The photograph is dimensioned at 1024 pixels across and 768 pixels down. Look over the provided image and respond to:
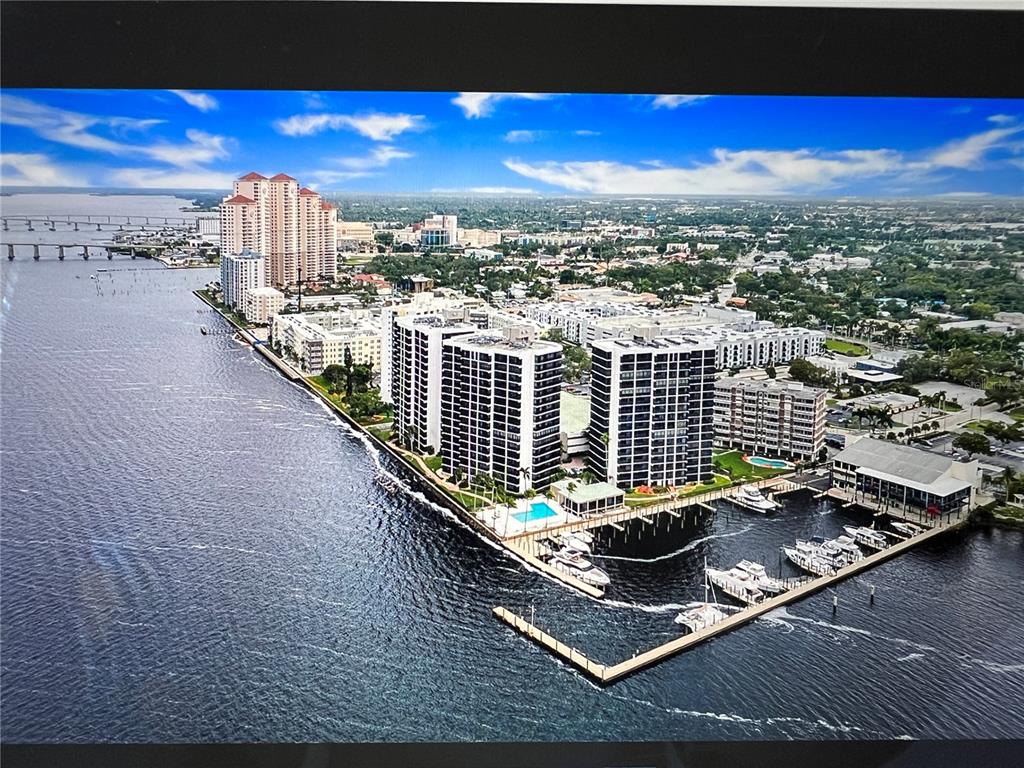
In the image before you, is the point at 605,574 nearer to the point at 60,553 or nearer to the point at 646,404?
the point at 646,404

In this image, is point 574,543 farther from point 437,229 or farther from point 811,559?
point 437,229

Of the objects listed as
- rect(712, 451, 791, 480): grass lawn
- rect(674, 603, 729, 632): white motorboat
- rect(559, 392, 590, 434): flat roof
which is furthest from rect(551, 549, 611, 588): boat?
rect(712, 451, 791, 480): grass lawn

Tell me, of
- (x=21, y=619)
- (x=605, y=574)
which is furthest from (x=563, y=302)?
(x=21, y=619)

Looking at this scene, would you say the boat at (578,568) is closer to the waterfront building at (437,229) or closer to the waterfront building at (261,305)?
the waterfront building at (437,229)

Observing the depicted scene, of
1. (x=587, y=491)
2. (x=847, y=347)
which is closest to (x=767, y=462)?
(x=847, y=347)

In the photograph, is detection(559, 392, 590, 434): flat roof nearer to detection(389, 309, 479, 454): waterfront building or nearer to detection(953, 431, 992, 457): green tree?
detection(389, 309, 479, 454): waterfront building
